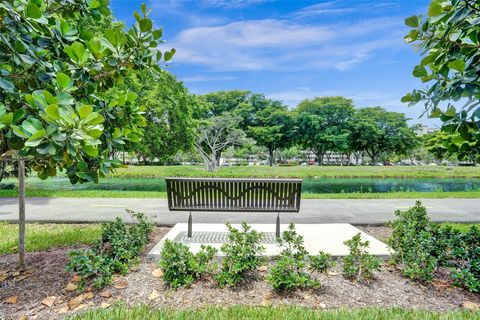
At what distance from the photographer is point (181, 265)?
10.3 feet

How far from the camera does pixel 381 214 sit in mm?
6957

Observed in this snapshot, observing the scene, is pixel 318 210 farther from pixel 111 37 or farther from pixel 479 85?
pixel 111 37

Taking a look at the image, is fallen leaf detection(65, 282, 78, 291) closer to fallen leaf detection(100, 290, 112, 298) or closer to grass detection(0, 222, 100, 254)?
fallen leaf detection(100, 290, 112, 298)

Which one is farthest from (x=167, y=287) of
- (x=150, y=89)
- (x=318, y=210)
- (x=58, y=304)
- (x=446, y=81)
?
(x=150, y=89)

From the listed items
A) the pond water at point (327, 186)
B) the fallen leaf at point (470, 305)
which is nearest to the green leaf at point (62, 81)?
the fallen leaf at point (470, 305)

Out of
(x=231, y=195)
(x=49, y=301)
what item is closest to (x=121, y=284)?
(x=49, y=301)

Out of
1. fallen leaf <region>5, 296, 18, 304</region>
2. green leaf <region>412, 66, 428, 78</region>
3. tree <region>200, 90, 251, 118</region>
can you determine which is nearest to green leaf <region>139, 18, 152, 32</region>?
green leaf <region>412, 66, 428, 78</region>

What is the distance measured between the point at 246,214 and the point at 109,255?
12.7ft

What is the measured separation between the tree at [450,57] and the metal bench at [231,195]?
278 centimetres

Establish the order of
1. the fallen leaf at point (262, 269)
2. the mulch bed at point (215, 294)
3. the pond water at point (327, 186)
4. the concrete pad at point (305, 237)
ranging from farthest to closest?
the pond water at point (327, 186)
the concrete pad at point (305, 237)
the fallen leaf at point (262, 269)
the mulch bed at point (215, 294)

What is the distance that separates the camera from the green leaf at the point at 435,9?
5.67 ft

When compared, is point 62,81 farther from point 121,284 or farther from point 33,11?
point 121,284

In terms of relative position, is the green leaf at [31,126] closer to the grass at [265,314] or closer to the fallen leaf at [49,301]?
the grass at [265,314]

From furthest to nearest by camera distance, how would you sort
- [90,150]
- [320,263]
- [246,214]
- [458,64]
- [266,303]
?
1. [246,214]
2. [320,263]
3. [266,303]
4. [458,64]
5. [90,150]
